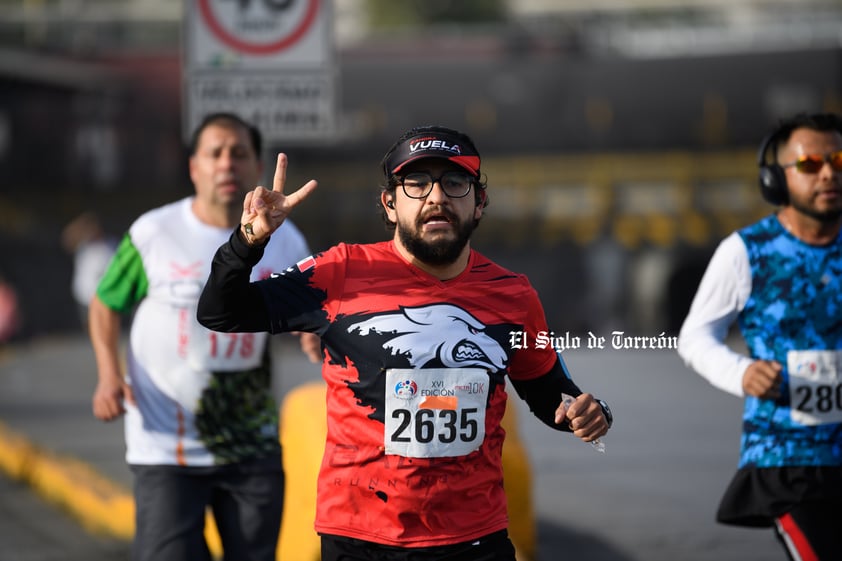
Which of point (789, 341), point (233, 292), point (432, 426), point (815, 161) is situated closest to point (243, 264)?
point (233, 292)

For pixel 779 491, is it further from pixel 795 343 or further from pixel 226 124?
pixel 226 124

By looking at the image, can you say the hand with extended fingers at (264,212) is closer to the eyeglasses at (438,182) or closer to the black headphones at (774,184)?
the eyeglasses at (438,182)

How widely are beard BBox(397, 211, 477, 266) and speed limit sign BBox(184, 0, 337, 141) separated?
2791 mm

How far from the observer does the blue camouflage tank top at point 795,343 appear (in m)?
4.02

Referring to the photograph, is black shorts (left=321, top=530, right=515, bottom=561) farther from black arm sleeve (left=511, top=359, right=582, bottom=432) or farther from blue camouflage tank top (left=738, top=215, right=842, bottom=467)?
blue camouflage tank top (left=738, top=215, right=842, bottom=467)

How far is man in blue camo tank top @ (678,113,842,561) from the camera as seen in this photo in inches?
156

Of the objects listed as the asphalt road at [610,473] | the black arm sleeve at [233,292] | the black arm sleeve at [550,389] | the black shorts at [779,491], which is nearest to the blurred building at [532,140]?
the asphalt road at [610,473]

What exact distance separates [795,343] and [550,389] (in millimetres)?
1172

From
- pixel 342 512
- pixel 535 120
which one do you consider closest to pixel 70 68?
pixel 535 120

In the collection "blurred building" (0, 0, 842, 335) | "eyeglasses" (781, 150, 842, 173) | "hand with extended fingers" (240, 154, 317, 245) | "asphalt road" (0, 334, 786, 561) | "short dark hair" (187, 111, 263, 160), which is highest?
"blurred building" (0, 0, 842, 335)

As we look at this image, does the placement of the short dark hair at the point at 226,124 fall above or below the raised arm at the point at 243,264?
above

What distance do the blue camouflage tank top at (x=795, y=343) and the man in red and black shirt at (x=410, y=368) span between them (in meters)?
1.12

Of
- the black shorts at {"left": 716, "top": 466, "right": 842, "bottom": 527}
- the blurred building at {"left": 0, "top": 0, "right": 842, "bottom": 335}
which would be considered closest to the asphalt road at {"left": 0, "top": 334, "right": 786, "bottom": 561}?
the black shorts at {"left": 716, "top": 466, "right": 842, "bottom": 527}

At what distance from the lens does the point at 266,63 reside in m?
5.92
